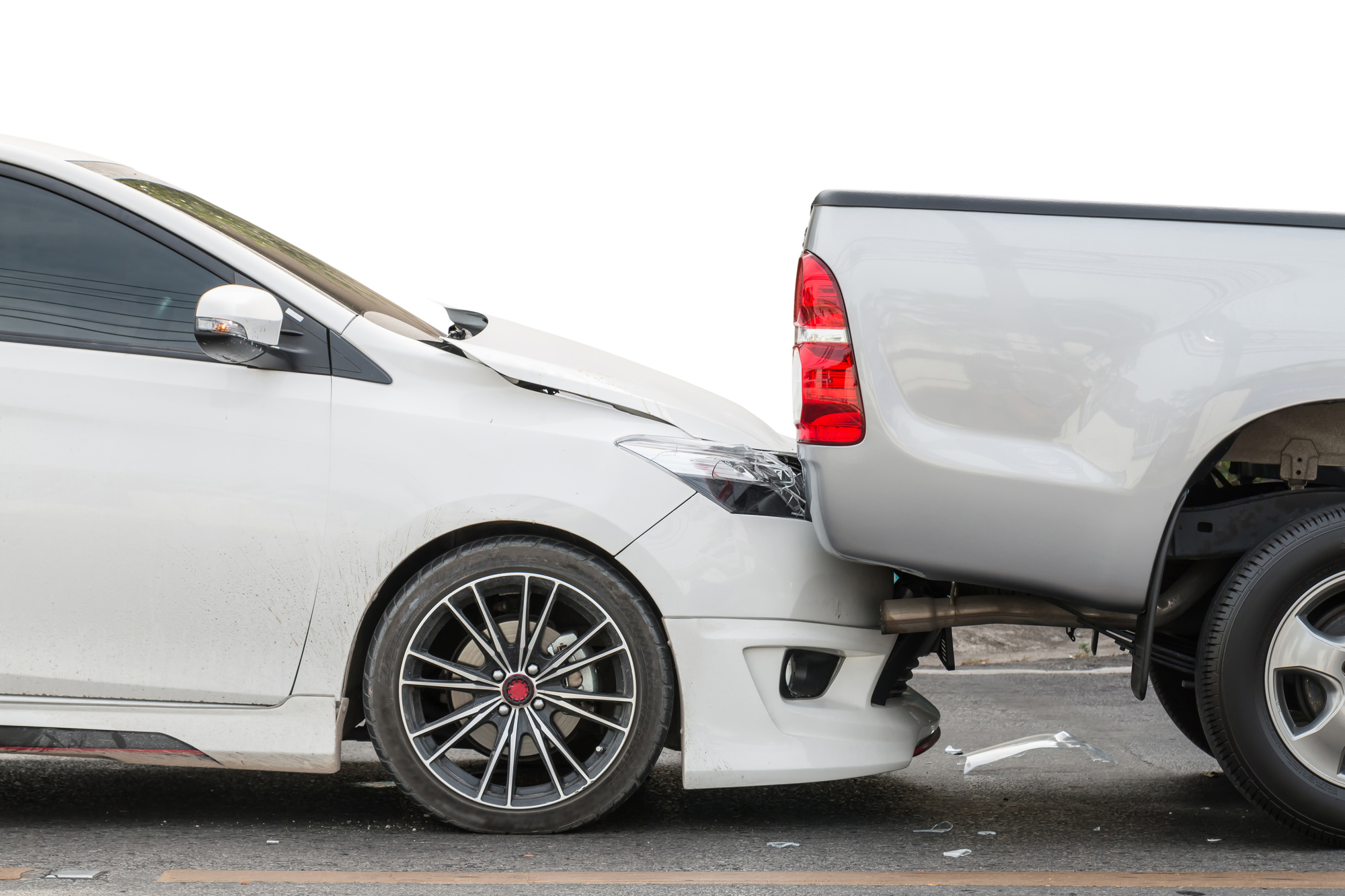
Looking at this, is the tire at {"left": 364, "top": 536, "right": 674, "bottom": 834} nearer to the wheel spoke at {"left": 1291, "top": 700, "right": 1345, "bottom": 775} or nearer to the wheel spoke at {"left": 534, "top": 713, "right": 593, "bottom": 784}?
the wheel spoke at {"left": 534, "top": 713, "right": 593, "bottom": 784}

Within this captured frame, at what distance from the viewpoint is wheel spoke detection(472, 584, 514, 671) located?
3256 mm

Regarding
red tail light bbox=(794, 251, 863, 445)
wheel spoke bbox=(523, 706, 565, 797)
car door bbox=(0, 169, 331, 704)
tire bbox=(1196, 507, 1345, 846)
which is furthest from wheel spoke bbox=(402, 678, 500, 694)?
tire bbox=(1196, 507, 1345, 846)

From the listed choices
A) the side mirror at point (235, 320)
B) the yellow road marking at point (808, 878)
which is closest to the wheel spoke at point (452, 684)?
the yellow road marking at point (808, 878)

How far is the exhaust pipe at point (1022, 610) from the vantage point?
10.8 ft

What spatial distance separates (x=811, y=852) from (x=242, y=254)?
2.21 m

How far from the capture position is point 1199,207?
10.00 feet

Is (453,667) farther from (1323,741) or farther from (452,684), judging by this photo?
(1323,741)

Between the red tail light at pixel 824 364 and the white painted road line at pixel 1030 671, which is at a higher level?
the red tail light at pixel 824 364

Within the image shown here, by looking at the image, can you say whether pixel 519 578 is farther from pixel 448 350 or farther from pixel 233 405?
pixel 233 405

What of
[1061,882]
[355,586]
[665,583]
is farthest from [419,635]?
[1061,882]

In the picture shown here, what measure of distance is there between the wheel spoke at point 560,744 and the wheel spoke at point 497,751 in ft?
0.24

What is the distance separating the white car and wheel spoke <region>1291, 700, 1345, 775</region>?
0.99 metres

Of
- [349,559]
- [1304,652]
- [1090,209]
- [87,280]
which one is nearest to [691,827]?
[349,559]

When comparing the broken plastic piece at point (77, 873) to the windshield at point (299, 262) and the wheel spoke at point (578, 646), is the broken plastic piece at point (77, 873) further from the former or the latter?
the windshield at point (299, 262)
